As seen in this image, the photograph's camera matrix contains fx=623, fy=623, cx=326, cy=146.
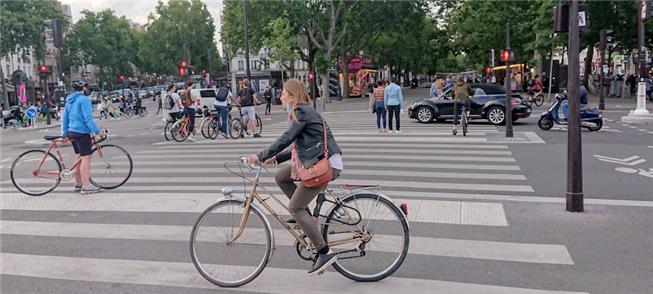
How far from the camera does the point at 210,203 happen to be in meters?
8.19

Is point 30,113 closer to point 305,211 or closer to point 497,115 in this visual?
point 497,115

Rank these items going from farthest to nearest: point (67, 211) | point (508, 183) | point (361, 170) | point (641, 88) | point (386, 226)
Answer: point (641, 88) → point (361, 170) → point (508, 183) → point (67, 211) → point (386, 226)

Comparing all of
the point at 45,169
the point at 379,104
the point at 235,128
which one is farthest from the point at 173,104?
the point at 45,169

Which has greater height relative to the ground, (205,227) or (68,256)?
(205,227)

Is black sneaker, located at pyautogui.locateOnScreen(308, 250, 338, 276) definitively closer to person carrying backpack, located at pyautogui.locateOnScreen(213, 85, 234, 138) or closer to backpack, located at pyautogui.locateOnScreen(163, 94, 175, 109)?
person carrying backpack, located at pyautogui.locateOnScreen(213, 85, 234, 138)

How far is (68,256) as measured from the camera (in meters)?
6.02

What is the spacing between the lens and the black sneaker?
4.93 metres

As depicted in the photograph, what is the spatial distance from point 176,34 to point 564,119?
92.6m

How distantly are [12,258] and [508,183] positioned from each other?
21.9 feet

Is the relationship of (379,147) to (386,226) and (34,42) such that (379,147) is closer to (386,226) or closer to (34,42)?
(386,226)

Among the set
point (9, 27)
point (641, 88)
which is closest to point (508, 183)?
point (641, 88)

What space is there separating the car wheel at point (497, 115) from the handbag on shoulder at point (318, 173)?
16689 millimetres

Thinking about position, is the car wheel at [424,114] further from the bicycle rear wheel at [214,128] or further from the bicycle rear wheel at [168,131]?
the bicycle rear wheel at [168,131]

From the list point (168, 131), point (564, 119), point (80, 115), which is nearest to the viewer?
point (80, 115)
